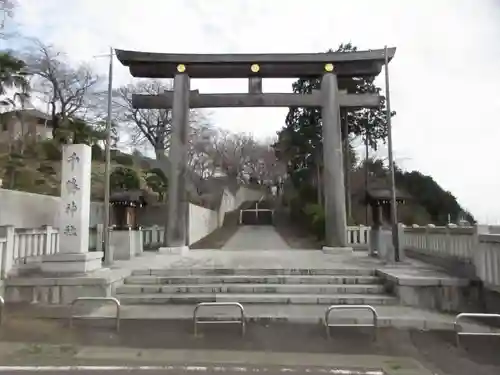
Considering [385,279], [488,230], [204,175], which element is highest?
[204,175]

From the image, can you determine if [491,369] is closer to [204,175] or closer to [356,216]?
[356,216]

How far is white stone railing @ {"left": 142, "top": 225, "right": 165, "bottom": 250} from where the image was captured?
65.9 ft

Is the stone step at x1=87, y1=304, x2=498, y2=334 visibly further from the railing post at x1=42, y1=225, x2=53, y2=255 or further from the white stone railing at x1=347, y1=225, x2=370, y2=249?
the white stone railing at x1=347, y1=225, x2=370, y2=249

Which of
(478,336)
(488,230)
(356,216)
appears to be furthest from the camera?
(356,216)

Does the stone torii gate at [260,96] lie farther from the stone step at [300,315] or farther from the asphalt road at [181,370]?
the asphalt road at [181,370]

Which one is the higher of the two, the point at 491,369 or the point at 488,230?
the point at 488,230

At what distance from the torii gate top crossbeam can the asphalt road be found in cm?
1378

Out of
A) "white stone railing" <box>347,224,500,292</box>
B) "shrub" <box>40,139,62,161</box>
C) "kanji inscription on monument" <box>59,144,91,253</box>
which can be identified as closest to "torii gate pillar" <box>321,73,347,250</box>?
"white stone railing" <box>347,224,500,292</box>

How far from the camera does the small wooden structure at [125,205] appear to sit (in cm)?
1523

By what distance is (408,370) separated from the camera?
18.7ft

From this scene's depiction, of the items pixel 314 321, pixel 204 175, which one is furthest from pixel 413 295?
pixel 204 175

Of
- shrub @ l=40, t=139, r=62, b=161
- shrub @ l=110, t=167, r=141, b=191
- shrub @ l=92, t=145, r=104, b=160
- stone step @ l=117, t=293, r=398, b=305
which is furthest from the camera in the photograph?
shrub @ l=92, t=145, r=104, b=160

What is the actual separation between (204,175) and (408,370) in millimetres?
42258

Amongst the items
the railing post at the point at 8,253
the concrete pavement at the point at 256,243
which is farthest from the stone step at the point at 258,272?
the concrete pavement at the point at 256,243
